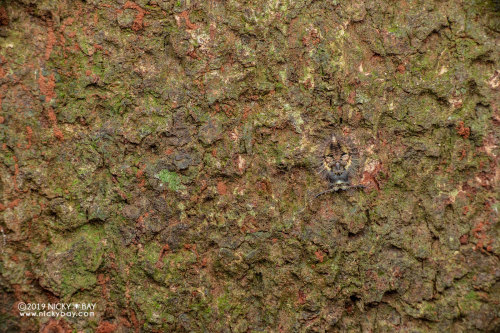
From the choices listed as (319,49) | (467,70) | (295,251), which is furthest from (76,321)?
(467,70)

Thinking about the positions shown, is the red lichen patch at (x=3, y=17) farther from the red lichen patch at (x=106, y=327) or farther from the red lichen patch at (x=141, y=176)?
Answer: the red lichen patch at (x=106, y=327)

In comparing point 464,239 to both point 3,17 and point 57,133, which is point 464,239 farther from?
point 3,17

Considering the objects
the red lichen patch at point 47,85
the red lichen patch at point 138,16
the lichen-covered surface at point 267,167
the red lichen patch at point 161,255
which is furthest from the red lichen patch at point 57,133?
the red lichen patch at point 161,255

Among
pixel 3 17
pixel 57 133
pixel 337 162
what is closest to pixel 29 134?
pixel 57 133

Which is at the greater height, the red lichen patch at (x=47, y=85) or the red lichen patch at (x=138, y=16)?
the red lichen patch at (x=138, y=16)

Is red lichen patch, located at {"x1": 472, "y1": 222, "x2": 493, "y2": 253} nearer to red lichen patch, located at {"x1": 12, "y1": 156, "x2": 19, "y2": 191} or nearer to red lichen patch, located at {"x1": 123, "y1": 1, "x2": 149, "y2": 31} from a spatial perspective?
red lichen patch, located at {"x1": 123, "y1": 1, "x2": 149, "y2": 31}

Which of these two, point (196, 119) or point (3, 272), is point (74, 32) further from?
point (3, 272)

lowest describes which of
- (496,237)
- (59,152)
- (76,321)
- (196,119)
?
(76,321)

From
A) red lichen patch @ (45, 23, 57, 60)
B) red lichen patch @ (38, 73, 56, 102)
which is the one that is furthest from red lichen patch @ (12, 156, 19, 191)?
red lichen patch @ (45, 23, 57, 60)
